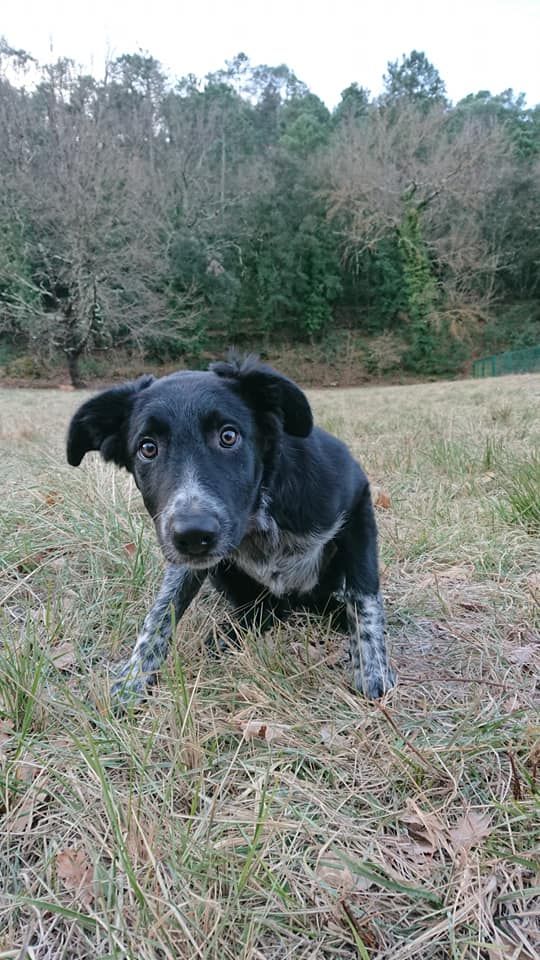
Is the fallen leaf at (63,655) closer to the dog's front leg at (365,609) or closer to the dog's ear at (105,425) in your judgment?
the dog's ear at (105,425)

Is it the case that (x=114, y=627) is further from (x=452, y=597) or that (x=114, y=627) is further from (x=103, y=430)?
(x=452, y=597)

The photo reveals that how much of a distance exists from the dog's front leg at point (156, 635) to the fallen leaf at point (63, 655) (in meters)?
0.18

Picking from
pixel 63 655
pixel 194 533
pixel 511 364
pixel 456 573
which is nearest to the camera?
pixel 194 533

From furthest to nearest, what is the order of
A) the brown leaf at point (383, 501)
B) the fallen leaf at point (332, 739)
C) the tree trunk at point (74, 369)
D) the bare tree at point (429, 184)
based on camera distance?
the bare tree at point (429, 184) → the tree trunk at point (74, 369) → the brown leaf at point (383, 501) → the fallen leaf at point (332, 739)

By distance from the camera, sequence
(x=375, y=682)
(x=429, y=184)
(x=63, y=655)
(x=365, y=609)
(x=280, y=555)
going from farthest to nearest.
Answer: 1. (x=429, y=184)
2. (x=280, y=555)
3. (x=365, y=609)
4. (x=63, y=655)
5. (x=375, y=682)

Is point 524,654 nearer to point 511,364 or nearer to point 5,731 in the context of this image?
point 5,731

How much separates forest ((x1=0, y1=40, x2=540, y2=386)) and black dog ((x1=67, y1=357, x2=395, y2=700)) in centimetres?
2350

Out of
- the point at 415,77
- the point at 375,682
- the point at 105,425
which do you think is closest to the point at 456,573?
the point at 375,682

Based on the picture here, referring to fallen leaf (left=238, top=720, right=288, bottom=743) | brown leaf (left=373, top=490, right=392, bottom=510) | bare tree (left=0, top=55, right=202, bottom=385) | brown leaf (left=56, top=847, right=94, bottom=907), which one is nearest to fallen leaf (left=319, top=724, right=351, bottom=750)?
fallen leaf (left=238, top=720, right=288, bottom=743)

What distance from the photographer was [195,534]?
1819 millimetres

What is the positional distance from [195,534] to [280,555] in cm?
67

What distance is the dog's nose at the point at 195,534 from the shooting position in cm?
181

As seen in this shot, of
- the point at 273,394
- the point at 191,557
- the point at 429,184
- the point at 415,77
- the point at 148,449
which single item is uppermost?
the point at 415,77

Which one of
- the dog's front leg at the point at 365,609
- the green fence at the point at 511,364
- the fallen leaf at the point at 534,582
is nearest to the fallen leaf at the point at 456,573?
the fallen leaf at the point at 534,582
